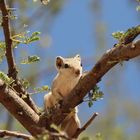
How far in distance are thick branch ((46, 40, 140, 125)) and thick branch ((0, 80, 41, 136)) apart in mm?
194

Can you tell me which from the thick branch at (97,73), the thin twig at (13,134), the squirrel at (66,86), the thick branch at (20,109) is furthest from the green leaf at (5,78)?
the thin twig at (13,134)

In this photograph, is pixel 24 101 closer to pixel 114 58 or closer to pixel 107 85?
pixel 114 58

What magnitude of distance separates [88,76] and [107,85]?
479cm

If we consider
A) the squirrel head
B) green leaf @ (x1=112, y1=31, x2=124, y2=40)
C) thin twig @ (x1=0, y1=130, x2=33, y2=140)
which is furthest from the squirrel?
thin twig @ (x1=0, y1=130, x2=33, y2=140)

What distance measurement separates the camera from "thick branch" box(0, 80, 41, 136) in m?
4.31

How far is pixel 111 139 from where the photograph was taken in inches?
330

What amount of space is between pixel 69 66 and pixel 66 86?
0.29m

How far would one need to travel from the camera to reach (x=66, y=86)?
5.18m

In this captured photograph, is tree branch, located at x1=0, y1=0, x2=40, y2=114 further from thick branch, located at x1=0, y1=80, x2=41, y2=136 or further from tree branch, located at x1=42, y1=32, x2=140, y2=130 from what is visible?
tree branch, located at x1=42, y1=32, x2=140, y2=130

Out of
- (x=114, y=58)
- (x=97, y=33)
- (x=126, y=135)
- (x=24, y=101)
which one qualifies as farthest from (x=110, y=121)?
(x=114, y=58)

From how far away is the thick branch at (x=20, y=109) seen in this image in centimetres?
431

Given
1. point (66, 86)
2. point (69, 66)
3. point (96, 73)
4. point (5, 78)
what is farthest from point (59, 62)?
point (96, 73)

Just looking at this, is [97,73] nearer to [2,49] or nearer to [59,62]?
[2,49]

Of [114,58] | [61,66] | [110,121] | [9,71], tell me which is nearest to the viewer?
[114,58]
